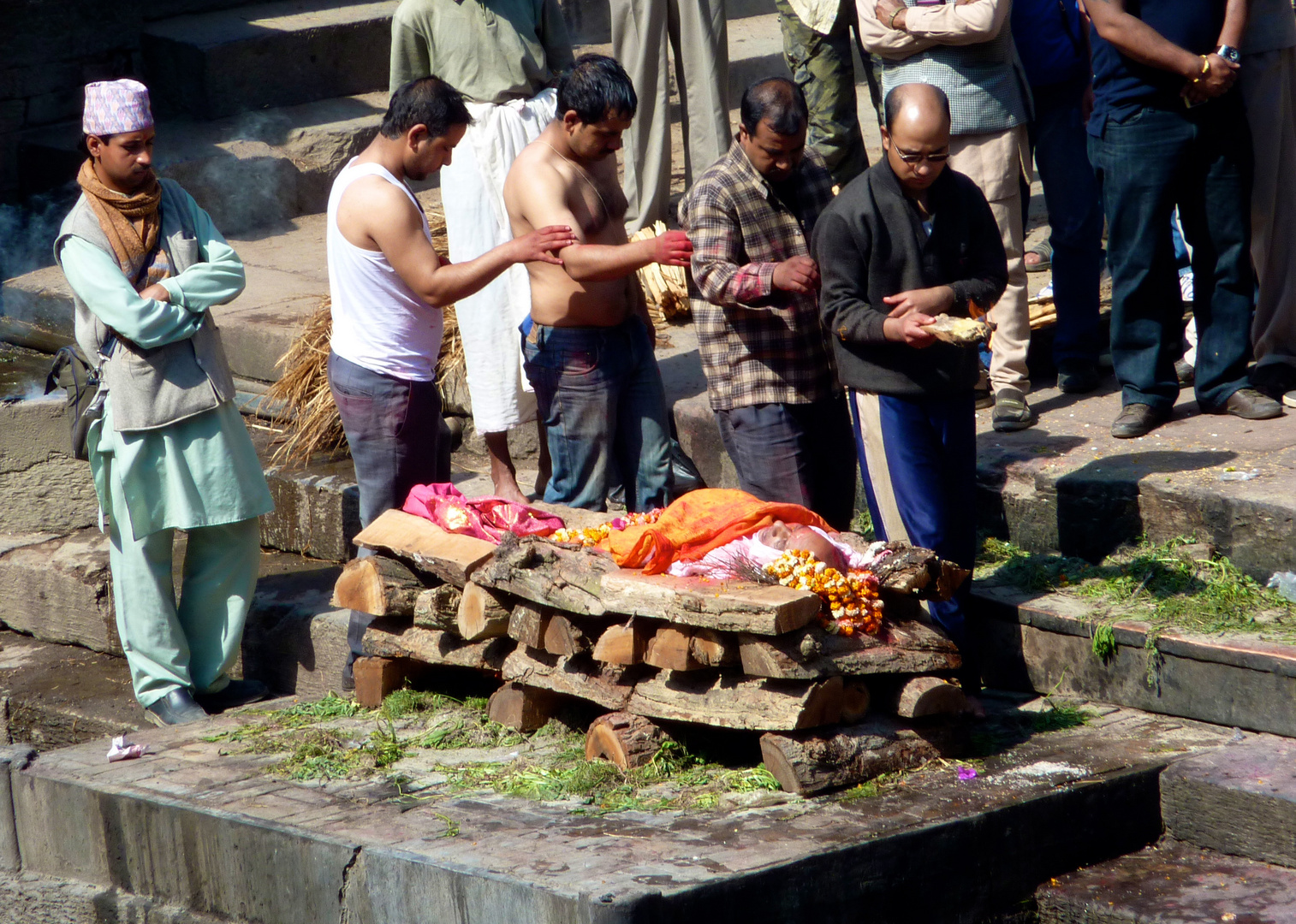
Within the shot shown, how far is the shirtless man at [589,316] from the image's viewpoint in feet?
15.3

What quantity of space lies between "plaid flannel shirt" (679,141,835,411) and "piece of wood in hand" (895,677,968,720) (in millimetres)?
1074

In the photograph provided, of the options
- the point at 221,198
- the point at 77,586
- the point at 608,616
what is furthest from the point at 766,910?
the point at 221,198

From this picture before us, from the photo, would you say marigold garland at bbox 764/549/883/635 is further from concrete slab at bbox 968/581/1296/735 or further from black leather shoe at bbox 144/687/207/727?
black leather shoe at bbox 144/687/207/727

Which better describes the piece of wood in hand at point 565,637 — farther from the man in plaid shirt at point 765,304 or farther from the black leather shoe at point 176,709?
the black leather shoe at point 176,709

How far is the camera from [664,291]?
6.94m

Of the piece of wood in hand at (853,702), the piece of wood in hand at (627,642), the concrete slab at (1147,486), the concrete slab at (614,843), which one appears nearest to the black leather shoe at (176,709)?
the concrete slab at (614,843)

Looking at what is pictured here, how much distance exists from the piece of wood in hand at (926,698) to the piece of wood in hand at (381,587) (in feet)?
5.31

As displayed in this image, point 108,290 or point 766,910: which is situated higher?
point 108,290

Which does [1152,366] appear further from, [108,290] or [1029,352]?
[108,290]

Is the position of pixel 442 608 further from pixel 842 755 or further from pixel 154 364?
pixel 842 755

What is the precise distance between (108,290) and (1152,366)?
3502 mm

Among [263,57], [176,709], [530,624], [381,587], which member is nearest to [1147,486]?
[530,624]

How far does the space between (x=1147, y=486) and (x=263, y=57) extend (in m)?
6.57

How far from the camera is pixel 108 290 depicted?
4.64 metres
